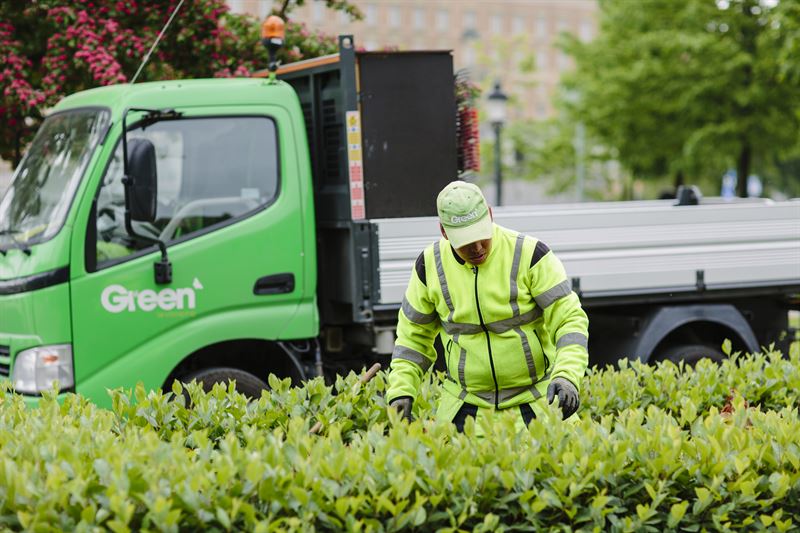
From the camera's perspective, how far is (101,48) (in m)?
9.01

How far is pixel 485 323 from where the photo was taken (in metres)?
4.45

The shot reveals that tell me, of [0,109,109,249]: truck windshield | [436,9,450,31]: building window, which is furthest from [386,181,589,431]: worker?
[436,9,450,31]: building window

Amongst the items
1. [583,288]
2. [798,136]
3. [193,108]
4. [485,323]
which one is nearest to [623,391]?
Answer: [485,323]

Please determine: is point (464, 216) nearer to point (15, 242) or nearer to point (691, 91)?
point (15, 242)

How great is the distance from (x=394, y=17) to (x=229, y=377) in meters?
93.8

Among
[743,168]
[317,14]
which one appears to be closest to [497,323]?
[743,168]

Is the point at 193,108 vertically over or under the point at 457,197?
over

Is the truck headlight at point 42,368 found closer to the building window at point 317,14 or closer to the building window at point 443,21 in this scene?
the building window at point 317,14

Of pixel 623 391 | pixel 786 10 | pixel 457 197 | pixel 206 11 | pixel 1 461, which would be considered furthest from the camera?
pixel 786 10

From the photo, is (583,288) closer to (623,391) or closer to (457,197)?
(623,391)

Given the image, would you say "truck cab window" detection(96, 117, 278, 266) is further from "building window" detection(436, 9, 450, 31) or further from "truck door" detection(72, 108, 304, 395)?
"building window" detection(436, 9, 450, 31)

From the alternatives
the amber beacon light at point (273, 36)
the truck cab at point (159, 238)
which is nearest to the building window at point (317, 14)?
the amber beacon light at point (273, 36)

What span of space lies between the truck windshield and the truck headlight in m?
0.68

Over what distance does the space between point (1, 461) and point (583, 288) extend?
4.96m
